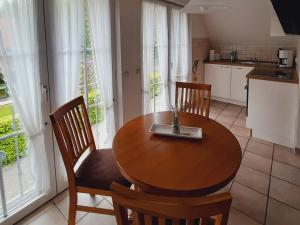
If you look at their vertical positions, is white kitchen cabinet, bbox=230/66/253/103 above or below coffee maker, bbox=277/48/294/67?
below

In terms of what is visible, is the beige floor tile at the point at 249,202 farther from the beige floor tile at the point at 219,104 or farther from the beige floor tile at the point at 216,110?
the beige floor tile at the point at 219,104

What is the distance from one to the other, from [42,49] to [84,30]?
48 centimetres

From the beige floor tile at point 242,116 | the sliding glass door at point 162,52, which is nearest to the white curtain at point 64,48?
the sliding glass door at point 162,52

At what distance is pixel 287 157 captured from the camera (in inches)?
114

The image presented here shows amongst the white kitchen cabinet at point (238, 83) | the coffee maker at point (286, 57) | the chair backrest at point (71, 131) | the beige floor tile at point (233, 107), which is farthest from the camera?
the beige floor tile at point (233, 107)

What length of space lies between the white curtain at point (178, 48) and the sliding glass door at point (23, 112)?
2375 millimetres

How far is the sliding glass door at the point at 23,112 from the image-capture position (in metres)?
1.64

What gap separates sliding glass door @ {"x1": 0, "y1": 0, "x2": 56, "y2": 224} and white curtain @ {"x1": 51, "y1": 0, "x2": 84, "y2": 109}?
0.10 m

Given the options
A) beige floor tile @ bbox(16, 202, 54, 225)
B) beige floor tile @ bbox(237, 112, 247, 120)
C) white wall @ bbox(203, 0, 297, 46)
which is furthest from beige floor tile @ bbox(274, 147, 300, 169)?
beige floor tile @ bbox(16, 202, 54, 225)

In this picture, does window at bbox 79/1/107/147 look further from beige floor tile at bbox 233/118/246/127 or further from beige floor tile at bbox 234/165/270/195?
beige floor tile at bbox 233/118/246/127

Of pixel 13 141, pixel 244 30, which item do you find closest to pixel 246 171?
pixel 13 141

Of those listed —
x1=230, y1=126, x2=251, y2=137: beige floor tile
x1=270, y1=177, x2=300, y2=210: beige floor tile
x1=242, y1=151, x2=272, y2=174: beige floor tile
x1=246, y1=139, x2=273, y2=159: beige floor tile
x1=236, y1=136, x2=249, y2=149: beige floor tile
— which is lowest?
x1=270, y1=177, x2=300, y2=210: beige floor tile

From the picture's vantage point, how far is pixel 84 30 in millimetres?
2215

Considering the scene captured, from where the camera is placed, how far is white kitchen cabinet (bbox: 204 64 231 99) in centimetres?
501
